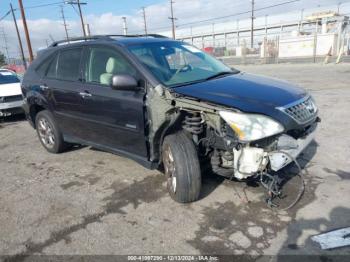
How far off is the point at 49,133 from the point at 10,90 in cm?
423

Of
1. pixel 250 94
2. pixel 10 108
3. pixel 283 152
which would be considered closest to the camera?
pixel 283 152

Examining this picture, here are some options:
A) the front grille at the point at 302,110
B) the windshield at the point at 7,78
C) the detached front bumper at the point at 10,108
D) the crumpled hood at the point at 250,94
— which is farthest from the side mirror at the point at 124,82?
the windshield at the point at 7,78

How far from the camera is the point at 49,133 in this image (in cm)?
553

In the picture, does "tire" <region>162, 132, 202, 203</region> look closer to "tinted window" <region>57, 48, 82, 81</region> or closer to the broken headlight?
the broken headlight

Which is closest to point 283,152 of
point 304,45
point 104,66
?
point 104,66

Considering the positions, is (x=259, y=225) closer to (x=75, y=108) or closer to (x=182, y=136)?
(x=182, y=136)

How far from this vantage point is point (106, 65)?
13.7 ft

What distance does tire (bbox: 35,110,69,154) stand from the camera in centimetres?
529

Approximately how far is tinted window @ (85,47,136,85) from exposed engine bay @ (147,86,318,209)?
0.65 metres

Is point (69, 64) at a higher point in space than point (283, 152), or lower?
higher

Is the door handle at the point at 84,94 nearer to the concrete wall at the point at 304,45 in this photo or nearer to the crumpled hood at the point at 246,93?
the crumpled hood at the point at 246,93

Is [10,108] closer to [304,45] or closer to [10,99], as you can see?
[10,99]

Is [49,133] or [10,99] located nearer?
[49,133]

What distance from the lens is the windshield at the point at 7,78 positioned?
936cm
